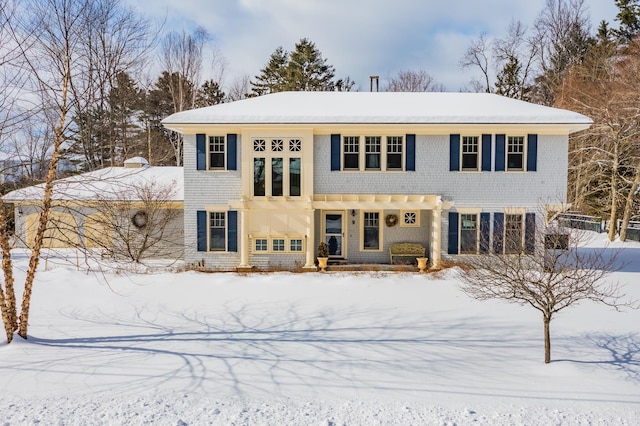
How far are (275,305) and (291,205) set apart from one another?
15.8 ft

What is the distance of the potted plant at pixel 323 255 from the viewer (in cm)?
1345

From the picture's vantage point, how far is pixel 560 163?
44.1 feet

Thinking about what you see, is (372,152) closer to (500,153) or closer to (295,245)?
(295,245)

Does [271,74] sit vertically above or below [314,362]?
above

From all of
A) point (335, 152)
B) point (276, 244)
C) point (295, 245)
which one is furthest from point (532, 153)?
point (276, 244)

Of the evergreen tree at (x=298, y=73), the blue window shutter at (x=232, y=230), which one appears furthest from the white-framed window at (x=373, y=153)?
the evergreen tree at (x=298, y=73)

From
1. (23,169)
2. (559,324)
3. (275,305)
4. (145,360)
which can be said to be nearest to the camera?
(145,360)

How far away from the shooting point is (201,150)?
13.7 meters

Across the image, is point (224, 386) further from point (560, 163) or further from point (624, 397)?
point (560, 163)

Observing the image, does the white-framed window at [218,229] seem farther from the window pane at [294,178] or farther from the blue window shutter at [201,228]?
Answer: the window pane at [294,178]

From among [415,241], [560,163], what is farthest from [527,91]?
[415,241]

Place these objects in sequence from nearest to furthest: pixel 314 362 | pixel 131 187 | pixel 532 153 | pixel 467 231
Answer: pixel 314 362
pixel 532 153
pixel 467 231
pixel 131 187

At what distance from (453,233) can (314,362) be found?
359 inches

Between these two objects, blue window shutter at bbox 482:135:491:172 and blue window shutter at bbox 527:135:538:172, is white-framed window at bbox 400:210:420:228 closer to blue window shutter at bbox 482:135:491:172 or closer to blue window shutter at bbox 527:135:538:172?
Answer: blue window shutter at bbox 482:135:491:172
